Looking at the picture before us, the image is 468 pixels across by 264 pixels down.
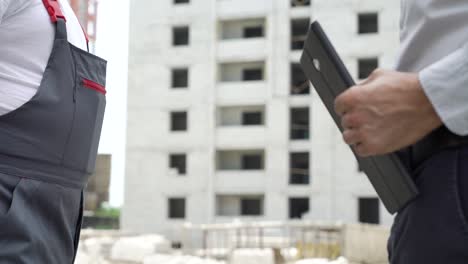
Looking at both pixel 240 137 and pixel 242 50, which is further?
pixel 242 50

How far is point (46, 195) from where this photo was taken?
68.7 inches

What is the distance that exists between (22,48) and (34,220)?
480 millimetres

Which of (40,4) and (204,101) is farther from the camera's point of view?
(204,101)

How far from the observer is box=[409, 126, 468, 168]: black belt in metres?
1.14

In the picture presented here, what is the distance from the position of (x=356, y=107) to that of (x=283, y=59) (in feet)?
79.2

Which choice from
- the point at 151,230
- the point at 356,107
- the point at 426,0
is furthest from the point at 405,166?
the point at 151,230

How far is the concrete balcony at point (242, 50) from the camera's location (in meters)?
25.4

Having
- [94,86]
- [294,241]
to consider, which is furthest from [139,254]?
[94,86]

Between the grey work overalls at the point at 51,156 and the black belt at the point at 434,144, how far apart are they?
1.00 metres

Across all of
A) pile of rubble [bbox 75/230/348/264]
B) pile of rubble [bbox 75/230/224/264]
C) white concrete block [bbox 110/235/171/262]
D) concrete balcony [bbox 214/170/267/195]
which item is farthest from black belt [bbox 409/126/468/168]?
concrete balcony [bbox 214/170/267/195]

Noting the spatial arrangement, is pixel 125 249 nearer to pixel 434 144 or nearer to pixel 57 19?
pixel 57 19

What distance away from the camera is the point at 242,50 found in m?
25.7

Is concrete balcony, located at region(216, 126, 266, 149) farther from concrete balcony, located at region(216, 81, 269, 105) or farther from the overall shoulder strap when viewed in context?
the overall shoulder strap

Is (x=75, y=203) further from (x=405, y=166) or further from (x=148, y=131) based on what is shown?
(x=148, y=131)
